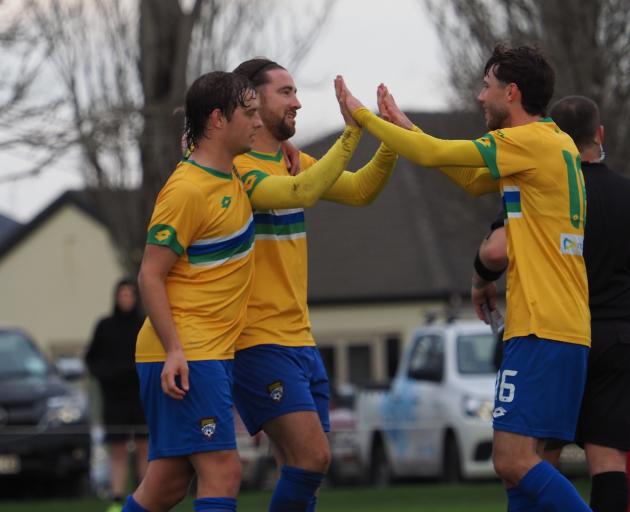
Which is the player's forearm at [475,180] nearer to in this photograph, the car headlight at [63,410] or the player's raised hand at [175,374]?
the player's raised hand at [175,374]

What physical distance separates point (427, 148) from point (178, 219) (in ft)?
3.58

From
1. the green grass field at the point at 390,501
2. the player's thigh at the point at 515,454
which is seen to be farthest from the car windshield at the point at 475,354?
the player's thigh at the point at 515,454

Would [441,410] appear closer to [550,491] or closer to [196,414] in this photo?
[550,491]

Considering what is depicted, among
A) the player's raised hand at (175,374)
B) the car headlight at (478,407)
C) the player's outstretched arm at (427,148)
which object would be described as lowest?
the car headlight at (478,407)

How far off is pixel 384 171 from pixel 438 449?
11072 mm

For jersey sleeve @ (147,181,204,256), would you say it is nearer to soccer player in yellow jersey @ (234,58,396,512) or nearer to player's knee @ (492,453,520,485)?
soccer player in yellow jersey @ (234,58,396,512)

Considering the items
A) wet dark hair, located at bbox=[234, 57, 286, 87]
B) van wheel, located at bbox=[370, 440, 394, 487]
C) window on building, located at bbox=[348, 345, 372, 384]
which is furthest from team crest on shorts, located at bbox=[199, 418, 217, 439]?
window on building, located at bbox=[348, 345, 372, 384]

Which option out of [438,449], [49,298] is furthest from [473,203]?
[49,298]

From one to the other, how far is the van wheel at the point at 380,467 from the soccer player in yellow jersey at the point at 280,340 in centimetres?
1259

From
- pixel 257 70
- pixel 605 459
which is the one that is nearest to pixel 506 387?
pixel 605 459

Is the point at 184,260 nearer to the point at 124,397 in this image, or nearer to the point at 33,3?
the point at 124,397

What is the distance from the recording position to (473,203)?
26.5 m

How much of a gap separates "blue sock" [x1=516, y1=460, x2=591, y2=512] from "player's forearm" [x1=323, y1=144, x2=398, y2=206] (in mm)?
1694

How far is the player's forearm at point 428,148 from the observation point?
22.4 ft
